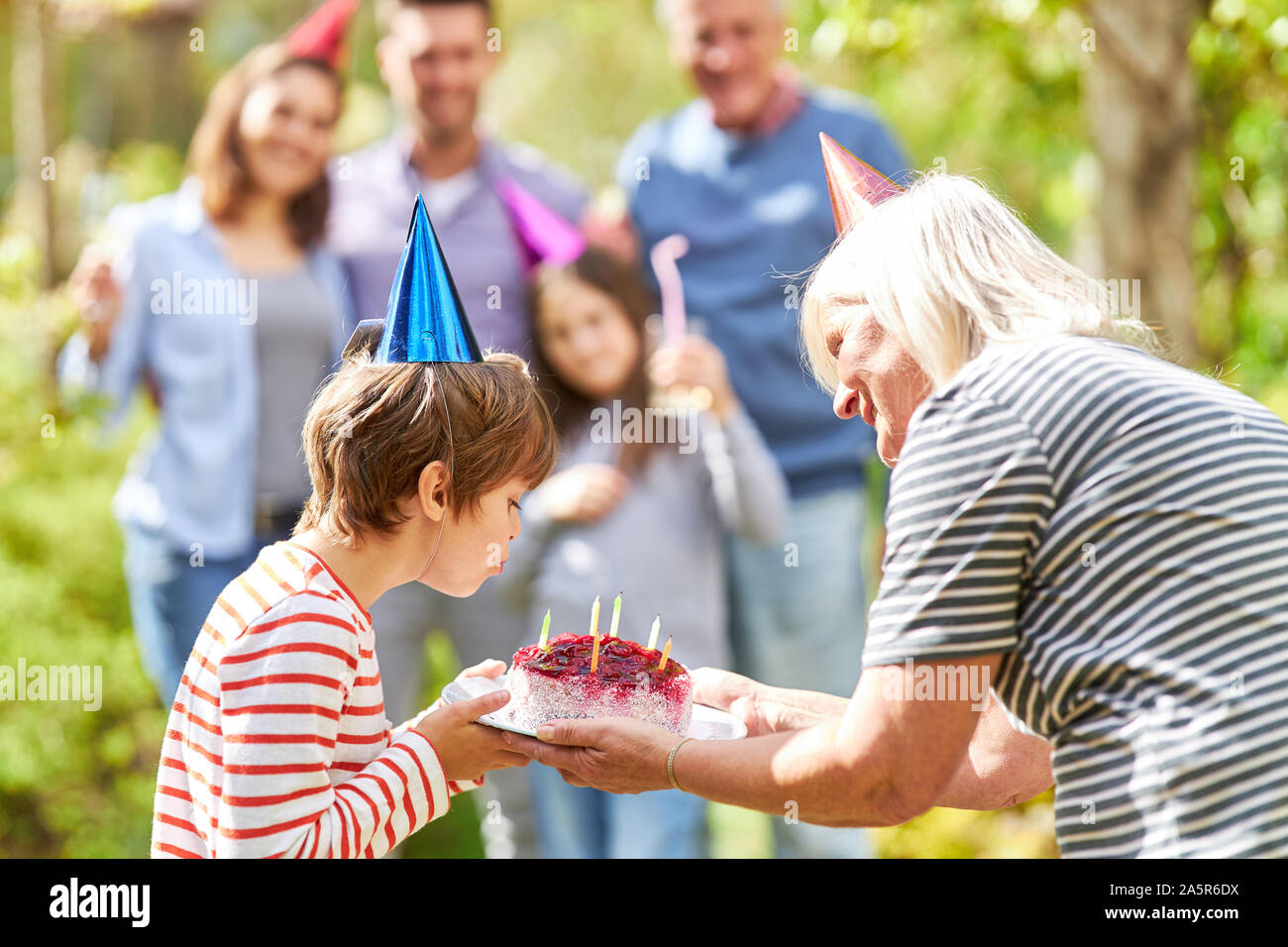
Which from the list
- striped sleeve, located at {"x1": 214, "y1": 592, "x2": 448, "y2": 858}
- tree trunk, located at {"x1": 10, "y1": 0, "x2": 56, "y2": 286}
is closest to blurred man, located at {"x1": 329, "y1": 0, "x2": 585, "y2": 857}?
tree trunk, located at {"x1": 10, "y1": 0, "x2": 56, "y2": 286}

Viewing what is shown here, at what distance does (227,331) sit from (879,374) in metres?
3.04

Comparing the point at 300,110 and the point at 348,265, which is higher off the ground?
the point at 300,110

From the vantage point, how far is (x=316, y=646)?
177 cm

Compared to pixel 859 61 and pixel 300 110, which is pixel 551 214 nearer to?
pixel 300 110

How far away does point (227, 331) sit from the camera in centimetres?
432

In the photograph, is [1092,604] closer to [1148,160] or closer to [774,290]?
[774,290]

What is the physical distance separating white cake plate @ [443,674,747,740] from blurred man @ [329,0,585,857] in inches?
83.6

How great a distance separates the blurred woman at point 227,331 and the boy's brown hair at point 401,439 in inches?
92.2

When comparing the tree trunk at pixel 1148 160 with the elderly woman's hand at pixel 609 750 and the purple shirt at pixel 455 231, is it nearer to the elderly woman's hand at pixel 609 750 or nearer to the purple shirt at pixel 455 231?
the purple shirt at pixel 455 231

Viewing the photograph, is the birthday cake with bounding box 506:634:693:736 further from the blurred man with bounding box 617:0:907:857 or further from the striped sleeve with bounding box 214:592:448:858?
the blurred man with bounding box 617:0:907:857

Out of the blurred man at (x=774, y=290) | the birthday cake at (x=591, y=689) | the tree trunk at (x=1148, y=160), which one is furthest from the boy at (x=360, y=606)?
the tree trunk at (x=1148, y=160)

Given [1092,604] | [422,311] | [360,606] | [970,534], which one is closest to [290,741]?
[360,606]
